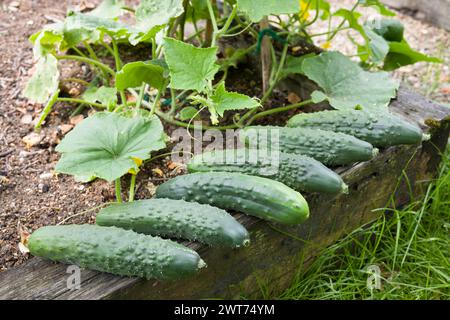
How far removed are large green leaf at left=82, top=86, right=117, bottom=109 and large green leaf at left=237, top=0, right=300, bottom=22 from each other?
73 centimetres

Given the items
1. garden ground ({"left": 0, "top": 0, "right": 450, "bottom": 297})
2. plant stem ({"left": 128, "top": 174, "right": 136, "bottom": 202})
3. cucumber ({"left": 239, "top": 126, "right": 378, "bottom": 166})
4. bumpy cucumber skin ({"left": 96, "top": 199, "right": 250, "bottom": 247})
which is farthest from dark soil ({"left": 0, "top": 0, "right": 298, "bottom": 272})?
cucumber ({"left": 239, "top": 126, "right": 378, "bottom": 166})

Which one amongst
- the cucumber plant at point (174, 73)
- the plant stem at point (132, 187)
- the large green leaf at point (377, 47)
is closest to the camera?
the cucumber plant at point (174, 73)

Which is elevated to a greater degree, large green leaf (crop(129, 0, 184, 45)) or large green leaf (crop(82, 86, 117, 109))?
large green leaf (crop(129, 0, 184, 45))

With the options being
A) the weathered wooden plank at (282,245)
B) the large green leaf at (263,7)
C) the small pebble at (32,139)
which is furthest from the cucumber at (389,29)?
the small pebble at (32,139)

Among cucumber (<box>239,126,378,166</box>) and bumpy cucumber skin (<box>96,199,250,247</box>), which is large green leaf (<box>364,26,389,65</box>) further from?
bumpy cucumber skin (<box>96,199,250,247</box>)

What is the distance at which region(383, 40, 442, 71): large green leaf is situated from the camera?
2.90 m

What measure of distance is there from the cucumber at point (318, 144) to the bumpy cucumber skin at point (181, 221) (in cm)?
40

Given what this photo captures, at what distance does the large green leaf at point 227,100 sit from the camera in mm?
2105

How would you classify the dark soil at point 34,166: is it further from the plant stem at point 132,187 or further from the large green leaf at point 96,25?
the large green leaf at point 96,25

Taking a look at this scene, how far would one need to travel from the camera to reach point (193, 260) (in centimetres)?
181

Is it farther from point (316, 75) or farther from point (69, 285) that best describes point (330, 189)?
point (69, 285)

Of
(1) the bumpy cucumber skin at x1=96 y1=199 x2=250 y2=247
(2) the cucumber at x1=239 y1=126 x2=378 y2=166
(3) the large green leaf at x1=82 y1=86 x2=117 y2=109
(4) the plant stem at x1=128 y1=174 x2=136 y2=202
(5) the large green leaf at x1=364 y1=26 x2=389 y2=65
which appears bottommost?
(4) the plant stem at x1=128 y1=174 x2=136 y2=202

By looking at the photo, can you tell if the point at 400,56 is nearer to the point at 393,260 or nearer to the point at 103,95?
the point at 393,260
